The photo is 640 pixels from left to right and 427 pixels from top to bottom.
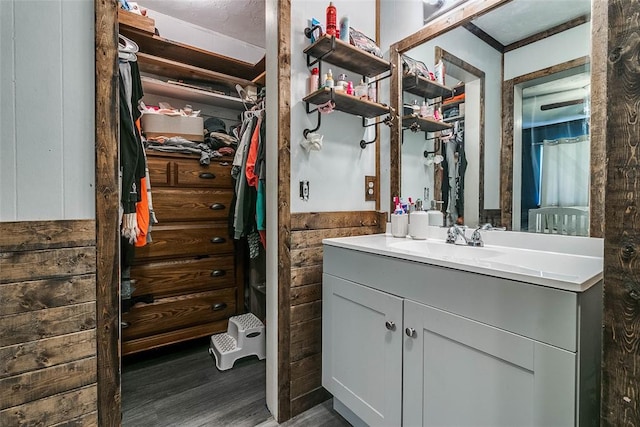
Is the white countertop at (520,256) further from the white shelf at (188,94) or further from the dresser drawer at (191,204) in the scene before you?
the white shelf at (188,94)

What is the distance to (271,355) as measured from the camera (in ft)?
5.16

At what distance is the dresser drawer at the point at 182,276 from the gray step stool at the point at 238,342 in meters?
0.33

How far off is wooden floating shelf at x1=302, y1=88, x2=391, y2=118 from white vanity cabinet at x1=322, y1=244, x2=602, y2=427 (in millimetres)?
769

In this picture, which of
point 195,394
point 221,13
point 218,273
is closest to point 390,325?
point 195,394

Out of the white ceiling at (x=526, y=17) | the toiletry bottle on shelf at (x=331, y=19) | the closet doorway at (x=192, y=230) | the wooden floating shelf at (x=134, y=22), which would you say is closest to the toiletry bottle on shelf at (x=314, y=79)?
the toiletry bottle on shelf at (x=331, y=19)

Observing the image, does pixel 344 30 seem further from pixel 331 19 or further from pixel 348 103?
pixel 348 103

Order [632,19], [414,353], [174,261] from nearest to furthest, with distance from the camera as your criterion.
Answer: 1. [632,19]
2. [414,353]
3. [174,261]

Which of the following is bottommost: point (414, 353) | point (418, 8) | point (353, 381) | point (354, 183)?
point (353, 381)

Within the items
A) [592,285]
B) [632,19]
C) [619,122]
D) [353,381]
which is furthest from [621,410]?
[353,381]

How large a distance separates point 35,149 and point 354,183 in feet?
4.63

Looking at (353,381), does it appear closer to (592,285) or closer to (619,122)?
(592,285)

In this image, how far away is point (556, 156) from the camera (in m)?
1.23

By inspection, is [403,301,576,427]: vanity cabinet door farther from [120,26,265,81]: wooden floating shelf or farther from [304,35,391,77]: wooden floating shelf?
[120,26,265,81]: wooden floating shelf

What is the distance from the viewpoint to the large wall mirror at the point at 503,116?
117cm
